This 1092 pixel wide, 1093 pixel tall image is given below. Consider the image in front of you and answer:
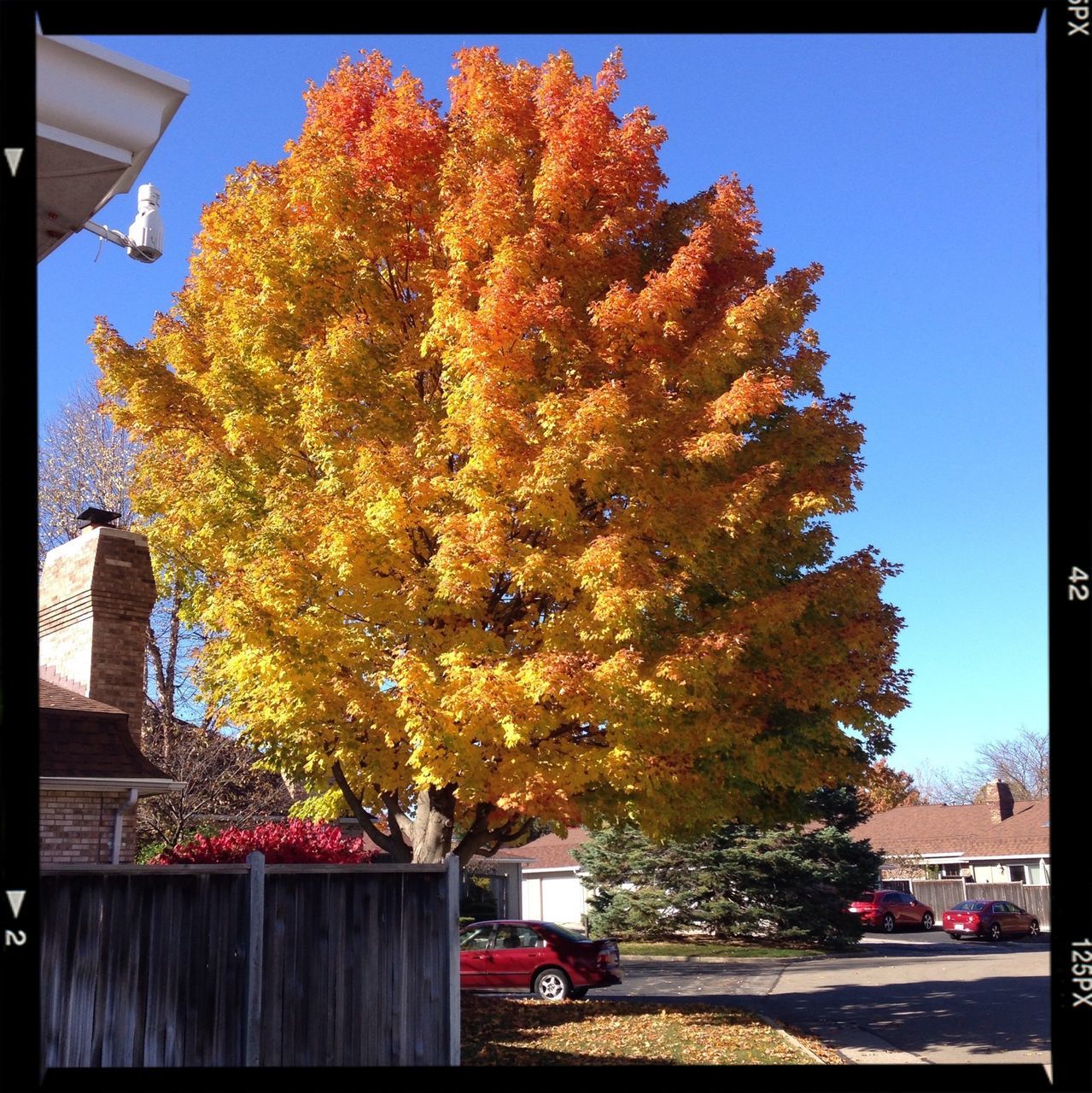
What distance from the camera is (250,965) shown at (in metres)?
9.30

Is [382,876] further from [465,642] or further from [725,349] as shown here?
[725,349]

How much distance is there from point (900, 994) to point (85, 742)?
15500 millimetres

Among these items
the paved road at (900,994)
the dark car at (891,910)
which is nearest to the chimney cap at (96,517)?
the paved road at (900,994)

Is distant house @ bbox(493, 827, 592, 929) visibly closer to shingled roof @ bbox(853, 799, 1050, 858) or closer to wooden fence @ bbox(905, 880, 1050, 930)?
shingled roof @ bbox(853, 799, 1050, 858)

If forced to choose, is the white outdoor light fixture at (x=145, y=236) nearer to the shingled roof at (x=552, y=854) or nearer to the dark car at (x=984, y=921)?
the dark car at (x=984, y=921)

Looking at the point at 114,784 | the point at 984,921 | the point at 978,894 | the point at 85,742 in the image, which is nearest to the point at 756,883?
the point at 984,921

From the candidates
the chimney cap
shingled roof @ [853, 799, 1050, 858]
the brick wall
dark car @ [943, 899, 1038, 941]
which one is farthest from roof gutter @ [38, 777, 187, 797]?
shingled roof @ [853, 799, 1050, 858]

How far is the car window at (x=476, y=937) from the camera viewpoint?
2095 cm

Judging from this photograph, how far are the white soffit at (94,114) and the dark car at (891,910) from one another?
4313 centimetres

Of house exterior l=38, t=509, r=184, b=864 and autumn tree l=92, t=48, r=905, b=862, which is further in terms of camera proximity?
house exterior l=38, t=509, r=184, b=864

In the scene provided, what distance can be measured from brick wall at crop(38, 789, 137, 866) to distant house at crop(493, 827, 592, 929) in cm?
3641

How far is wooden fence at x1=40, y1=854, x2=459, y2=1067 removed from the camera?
888cm

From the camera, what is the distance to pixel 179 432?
576 inches

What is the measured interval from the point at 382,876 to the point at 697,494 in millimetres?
4870
